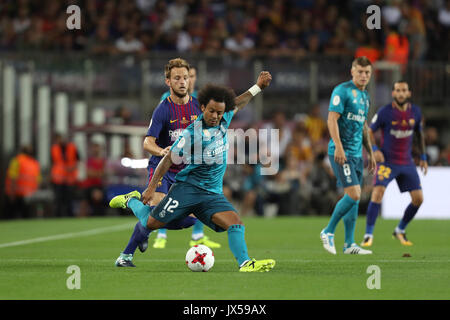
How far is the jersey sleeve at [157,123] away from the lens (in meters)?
9.76

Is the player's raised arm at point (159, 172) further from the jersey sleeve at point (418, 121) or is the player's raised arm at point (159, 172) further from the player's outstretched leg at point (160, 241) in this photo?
the jersey sleeve at point (418, 121)

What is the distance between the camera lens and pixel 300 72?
2172 centimetres

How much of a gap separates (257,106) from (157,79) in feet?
7.94

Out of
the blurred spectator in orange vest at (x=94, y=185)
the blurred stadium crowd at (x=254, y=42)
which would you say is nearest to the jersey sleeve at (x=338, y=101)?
the blurred stadium crowd at (x=254, y=42)

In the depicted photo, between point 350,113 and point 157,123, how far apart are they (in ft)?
8.28

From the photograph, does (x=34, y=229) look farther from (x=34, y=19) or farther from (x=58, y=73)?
(x=34, y=19)

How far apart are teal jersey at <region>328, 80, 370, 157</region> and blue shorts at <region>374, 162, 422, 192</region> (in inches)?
68.7

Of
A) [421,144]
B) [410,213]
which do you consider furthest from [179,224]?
[421,144]

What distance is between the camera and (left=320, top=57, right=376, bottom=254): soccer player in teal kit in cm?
1093

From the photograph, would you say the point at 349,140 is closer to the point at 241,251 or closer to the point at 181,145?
the point at 241,251

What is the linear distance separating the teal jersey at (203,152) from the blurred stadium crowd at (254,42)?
11415 mm

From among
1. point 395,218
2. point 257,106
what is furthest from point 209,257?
point 257,106

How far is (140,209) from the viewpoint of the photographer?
9117 mm

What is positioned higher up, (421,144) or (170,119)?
(170,119)
